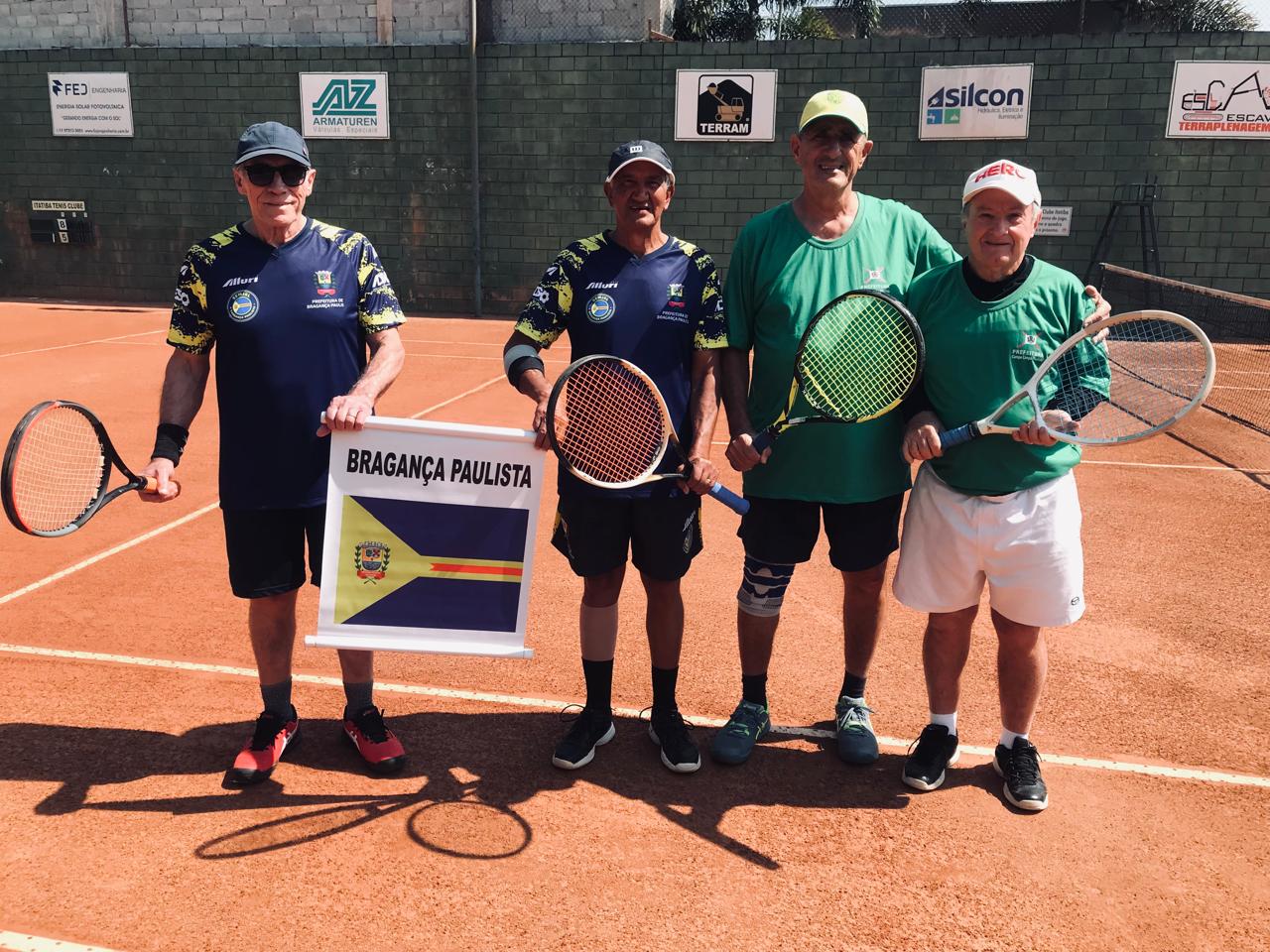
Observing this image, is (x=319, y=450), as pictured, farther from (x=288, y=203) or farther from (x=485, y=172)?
(x=485, y=172)

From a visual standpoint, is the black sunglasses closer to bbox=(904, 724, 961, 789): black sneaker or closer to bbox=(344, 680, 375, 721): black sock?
bbox=(344, 680, 375, 721): black sock

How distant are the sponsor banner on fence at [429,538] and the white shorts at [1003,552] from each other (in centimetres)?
148

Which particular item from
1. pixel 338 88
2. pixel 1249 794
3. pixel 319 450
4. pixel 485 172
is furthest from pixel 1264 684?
pixel 338 88

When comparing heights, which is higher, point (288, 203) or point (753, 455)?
point (288, 203)

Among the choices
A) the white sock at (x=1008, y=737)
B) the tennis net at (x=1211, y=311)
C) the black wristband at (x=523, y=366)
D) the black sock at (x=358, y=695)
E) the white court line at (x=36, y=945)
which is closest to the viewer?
the white court line at (x=36, y=945)

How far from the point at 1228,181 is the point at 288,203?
57.0ft

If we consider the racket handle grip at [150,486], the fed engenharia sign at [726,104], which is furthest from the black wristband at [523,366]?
the fed engenharia sign at [726,104]

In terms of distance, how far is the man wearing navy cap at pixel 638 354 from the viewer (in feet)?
11.8

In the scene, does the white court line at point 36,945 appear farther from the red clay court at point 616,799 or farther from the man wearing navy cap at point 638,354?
the man wearing navy cap at point 638,354

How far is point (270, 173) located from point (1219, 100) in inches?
680

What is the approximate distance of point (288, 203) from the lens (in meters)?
3.54

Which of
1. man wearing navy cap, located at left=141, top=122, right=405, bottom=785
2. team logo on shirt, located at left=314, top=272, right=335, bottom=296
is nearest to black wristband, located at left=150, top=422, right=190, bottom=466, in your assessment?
man wearing navy cap, located at left=141, top=122, right=405, bottom=785

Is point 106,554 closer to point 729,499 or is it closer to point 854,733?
point 729,499

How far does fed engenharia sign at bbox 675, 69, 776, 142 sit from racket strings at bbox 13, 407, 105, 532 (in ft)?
51.5
